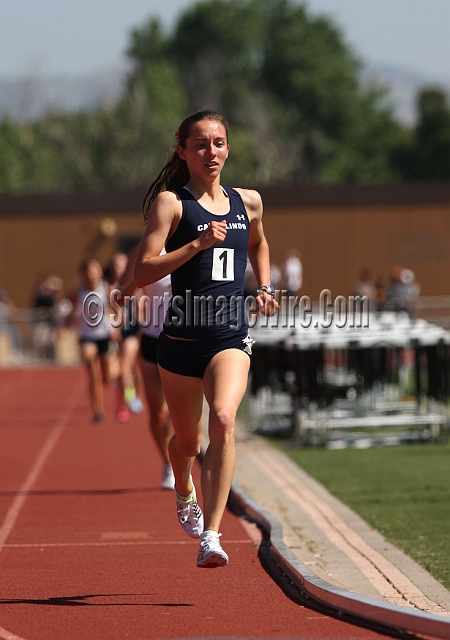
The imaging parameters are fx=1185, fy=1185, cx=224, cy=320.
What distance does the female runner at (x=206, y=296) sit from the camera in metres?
5.71

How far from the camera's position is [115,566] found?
6.73 m

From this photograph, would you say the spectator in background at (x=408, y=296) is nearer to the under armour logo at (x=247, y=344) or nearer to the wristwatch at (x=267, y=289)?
the wristwatch at (x=267, y=289)

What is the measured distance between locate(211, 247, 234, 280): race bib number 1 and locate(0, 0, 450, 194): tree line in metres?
73.1

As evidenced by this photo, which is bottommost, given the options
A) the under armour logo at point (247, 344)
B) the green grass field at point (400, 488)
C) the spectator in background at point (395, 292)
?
the green grass field at point (400, 488)

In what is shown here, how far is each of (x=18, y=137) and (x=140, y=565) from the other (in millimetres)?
77346

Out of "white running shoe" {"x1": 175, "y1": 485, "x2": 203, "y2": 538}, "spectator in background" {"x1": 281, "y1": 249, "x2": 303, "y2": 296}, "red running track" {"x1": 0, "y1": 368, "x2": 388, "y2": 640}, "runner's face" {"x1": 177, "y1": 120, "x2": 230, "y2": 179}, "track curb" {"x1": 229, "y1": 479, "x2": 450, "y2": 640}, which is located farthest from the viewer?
"spectator in background" {"x1": 281, "y1": 249, "x2": 303, "y2": 296}

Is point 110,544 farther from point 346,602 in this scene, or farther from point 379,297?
point 379,297

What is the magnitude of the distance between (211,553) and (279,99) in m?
90.4

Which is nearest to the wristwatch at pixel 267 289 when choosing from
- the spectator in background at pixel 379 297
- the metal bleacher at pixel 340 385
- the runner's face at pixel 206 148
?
the runner's face at pixel 206 148

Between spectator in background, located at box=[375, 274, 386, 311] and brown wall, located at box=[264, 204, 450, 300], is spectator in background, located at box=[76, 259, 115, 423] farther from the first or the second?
brown wall, located at box=[264, 204, 450, 300]

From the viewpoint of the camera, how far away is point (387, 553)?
22.8ft

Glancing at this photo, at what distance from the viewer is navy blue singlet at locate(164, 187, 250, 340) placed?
579cm

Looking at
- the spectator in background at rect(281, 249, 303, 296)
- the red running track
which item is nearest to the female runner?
the red running track

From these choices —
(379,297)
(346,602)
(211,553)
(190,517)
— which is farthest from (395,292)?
(346,602)
